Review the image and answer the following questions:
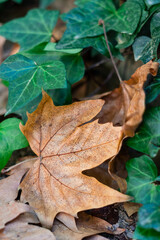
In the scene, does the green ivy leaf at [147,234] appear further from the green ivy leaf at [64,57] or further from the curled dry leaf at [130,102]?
the green ivy leaf at [64,57]

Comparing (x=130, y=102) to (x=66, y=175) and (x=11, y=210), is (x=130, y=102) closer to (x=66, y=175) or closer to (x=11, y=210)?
(x=66, y=175)

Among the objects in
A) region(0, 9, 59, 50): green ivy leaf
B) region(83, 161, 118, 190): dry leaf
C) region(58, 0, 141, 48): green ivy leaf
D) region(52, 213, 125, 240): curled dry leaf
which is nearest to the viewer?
region(52, 213, 125, 240): curled dry leaf

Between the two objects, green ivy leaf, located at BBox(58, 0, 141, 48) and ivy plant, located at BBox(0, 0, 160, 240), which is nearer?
ivy plant, located at BBox(0, 0, 160, 240)

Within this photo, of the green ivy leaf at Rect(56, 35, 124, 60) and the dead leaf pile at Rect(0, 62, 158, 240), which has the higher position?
the green ivy leaf at Rect(56, 35, 124, 60)

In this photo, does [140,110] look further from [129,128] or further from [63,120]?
[63,120]

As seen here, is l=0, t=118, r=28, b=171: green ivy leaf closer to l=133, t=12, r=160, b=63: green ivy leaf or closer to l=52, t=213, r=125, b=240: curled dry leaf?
l=52, t=213, r=125, b=240: curled dry leaf

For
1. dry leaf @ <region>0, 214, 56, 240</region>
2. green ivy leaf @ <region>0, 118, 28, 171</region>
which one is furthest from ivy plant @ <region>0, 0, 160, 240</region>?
dry leaf @ <region>0, 214, 56, 240</region>

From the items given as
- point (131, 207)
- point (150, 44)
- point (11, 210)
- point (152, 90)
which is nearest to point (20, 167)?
point (11, 210)
